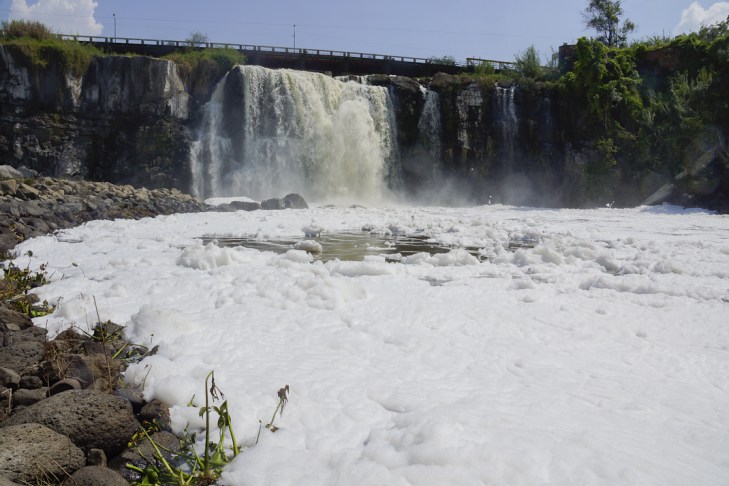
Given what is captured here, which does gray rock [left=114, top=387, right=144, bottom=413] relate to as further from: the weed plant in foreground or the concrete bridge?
the concrete bridge

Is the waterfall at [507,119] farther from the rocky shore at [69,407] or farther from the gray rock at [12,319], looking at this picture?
the gray rock at [12,319]

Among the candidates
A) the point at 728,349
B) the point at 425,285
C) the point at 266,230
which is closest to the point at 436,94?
the point at 266,230

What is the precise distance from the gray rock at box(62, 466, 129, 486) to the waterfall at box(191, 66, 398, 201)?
2142cm

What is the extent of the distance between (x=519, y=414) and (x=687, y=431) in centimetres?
76

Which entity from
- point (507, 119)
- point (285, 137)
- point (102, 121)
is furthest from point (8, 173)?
point (507, 119)

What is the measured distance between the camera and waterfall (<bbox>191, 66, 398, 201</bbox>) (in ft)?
75.6

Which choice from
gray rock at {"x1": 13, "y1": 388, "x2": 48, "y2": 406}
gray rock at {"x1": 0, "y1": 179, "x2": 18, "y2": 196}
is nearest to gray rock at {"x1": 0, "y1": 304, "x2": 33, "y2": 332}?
gray rock at {"x1": 13, "y1": 388, "x2": 48, "y2": 406}

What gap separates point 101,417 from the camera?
254cm

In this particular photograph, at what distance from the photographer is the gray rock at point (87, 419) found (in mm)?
2461

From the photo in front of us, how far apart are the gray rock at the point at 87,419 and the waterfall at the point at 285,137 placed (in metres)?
21.0

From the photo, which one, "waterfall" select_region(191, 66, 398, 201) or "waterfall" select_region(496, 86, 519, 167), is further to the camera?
"waterfall" select_region(496, 86, 519, 167)

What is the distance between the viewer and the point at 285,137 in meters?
23.4

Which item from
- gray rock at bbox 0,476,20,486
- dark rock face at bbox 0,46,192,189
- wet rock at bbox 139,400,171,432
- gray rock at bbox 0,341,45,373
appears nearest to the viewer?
gray rock at bbox 0,476,20,486

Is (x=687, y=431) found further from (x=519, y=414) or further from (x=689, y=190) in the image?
(x=689, y=190)
